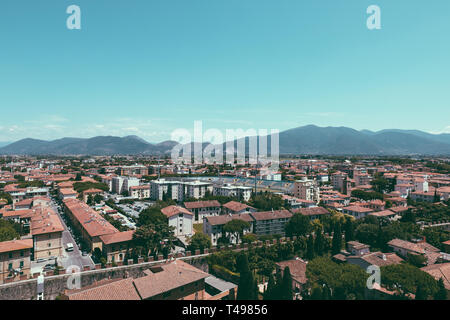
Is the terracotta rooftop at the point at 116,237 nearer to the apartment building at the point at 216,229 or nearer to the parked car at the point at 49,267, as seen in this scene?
the parked car at the point at 49,267

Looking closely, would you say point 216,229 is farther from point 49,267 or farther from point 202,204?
point 49,267

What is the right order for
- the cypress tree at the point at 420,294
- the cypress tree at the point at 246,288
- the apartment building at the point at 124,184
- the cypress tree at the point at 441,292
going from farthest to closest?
the apartment building at the point at 124,184 → the cypress tree at the point at 246,288 → the cypress tree at the point at 441,292 → the cypress tree at the point at 420,294

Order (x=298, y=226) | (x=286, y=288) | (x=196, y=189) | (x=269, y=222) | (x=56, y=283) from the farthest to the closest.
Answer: (x=196, y=189) → (x=269, y=222) → (x=298, y=226) → (x=56, y=283) → (x=286, y=288)

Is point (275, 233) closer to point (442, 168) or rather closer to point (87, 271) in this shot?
point (87, 271)

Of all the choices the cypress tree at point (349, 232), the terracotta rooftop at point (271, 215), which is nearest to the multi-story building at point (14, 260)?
the terracotta rooftop at point (271, 215)

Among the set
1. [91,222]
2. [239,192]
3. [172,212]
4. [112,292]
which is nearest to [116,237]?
[91,222]
